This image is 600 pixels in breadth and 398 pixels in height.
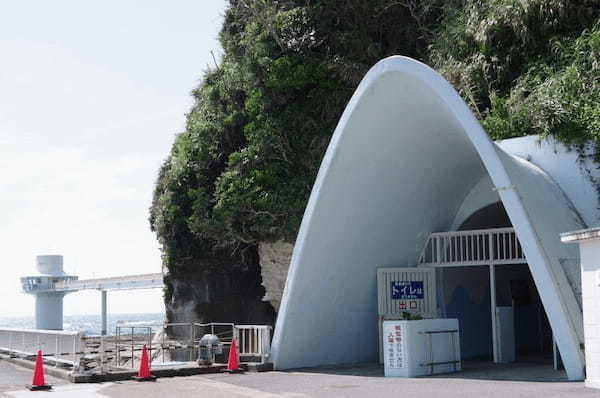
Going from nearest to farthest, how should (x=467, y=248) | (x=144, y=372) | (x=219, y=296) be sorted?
(x=144, y=372) → (x=467, y=248) → (x=219, y=296)

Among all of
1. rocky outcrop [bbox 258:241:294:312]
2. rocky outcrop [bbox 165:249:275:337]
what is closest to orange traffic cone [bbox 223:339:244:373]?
rocky outcrop [bbox 258:241:294:312]

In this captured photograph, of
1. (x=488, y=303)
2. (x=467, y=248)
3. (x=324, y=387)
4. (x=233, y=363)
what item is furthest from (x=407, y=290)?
(x=324, y=387)

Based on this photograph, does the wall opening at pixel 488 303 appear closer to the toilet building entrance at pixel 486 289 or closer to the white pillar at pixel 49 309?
the toilet building entrance at pixel 486 289

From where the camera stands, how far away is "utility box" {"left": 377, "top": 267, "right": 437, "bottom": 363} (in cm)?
1845

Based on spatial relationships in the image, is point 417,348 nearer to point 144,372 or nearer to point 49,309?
point 144,372

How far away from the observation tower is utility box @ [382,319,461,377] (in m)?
79.4

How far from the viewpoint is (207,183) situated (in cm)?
2812

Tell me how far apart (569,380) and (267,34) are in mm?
18051

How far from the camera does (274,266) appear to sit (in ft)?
87.8

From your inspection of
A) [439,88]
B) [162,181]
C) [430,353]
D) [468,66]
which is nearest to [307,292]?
[430,353]

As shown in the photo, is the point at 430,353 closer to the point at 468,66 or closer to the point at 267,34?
the point at 468,66

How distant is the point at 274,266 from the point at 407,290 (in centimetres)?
874

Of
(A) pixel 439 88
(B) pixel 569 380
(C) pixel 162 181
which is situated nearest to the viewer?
(B) pixel 569 380

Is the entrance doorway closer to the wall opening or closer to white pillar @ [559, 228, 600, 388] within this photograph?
the wall opening
